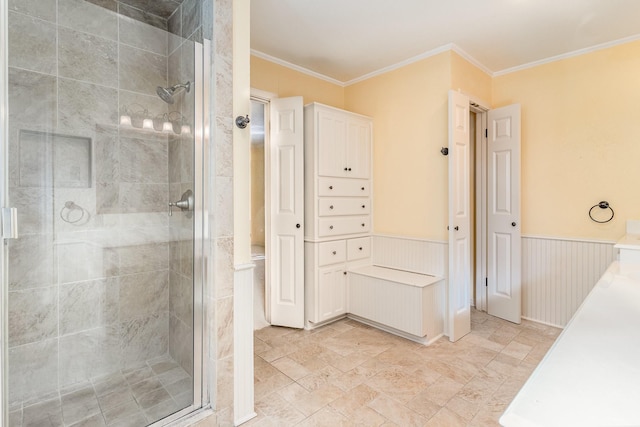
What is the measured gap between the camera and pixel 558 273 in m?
3.00

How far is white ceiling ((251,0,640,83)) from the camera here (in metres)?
2.25

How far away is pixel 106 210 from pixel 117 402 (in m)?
1.13

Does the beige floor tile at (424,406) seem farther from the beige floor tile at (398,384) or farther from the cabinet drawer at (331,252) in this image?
the cabinet drawer at (331,252)

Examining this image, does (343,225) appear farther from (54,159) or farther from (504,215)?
(54,159)

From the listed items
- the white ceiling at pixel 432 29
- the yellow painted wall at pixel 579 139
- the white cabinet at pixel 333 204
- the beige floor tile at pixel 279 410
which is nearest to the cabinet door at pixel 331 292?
the white cabinet at pixel 333 204

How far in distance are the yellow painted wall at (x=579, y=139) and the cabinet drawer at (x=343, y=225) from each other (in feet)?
5.18

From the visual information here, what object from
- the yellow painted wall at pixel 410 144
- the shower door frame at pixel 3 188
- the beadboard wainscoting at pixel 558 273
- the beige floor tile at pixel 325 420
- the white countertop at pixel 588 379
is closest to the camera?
the white countertop at pixel 588 379

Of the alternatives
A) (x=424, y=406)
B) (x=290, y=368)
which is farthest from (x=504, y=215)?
(x=290, y=368)

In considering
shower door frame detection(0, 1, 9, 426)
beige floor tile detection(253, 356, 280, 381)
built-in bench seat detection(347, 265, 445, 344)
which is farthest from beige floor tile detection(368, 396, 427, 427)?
shower door frame detection(0, 1, 9, 426)

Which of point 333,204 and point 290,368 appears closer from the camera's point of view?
point 290,368

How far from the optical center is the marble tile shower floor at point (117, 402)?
5.34 feet

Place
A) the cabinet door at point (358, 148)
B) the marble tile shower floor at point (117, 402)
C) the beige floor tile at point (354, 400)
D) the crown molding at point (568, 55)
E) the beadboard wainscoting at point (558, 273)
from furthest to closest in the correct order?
1. the cabinet door at point (358, 148)
2. the beadboard wainscoting at point (558, 273)
3. the crown molding at point (568, 55)
4. the beige floor tile at point (354, 400)
5. the marble tile shower floor at point (117, 402)

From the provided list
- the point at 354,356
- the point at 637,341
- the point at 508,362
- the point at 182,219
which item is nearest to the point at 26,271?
the point at 182,219

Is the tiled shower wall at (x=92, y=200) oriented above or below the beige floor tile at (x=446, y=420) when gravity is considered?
above
